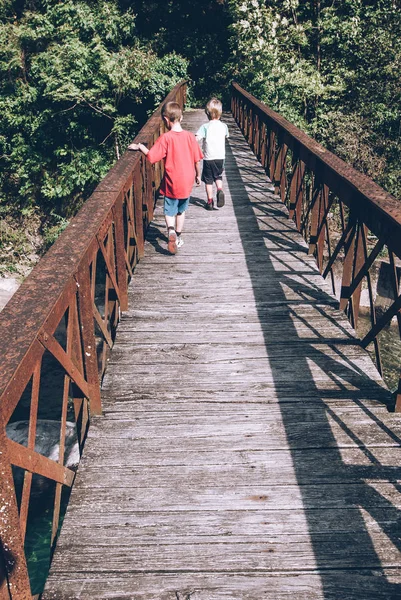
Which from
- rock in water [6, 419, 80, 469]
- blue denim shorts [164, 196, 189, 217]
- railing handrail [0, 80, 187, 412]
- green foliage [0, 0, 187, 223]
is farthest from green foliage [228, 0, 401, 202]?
railing handrail [0, 80, 187, 412]

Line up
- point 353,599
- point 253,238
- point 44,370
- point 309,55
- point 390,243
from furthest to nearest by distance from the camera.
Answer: point 309,55 → point 44,370 → point 253,238 → point 390,243 → point 353,599

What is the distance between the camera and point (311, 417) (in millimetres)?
3246

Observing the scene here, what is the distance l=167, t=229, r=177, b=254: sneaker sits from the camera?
225 inches

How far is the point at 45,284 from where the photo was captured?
7.75 feet

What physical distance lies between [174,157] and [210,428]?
2973mm

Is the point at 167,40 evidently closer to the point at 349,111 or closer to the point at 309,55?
the point at 309,55

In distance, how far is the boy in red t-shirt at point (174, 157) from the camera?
16.9 feet

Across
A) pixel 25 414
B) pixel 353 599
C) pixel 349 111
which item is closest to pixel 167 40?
pixel 349 111

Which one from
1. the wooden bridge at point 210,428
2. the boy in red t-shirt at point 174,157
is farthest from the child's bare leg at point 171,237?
the wooden bridge at point 210,428

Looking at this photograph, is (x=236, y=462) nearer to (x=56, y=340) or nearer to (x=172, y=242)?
(x=56, y=340)

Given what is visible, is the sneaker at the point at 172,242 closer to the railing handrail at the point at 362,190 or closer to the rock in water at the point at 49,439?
the railing handrail at the point at 362,190

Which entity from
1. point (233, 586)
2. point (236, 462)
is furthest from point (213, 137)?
point (233, 586)

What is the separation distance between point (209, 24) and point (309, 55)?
5.97m

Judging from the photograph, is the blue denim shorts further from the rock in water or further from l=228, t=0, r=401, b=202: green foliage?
l=228, t=0, r=401, b=202: green foliage
